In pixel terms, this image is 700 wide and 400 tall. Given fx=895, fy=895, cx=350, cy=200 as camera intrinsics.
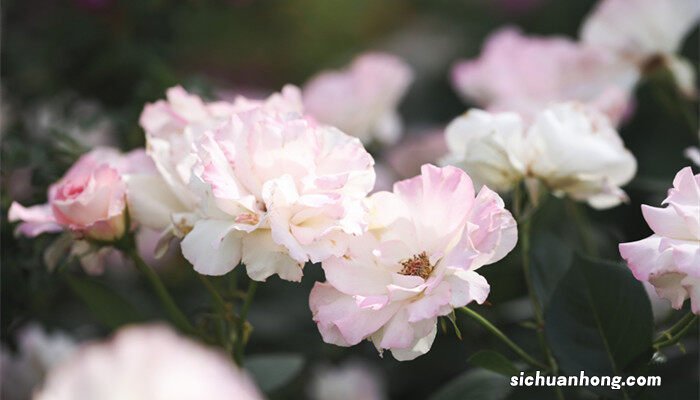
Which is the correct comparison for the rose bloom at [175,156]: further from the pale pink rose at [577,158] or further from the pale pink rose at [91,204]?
the pale pink rose at [577,158]

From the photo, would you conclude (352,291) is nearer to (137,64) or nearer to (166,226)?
(166,226)

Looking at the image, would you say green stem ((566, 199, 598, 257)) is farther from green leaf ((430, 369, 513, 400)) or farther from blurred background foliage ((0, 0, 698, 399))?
green leaf ((430, 369, 513, 400))

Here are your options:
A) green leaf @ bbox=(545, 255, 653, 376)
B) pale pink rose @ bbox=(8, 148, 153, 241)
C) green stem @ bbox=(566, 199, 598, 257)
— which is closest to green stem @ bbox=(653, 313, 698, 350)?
green leaf @ bbox=(545, 255, 653, 376)

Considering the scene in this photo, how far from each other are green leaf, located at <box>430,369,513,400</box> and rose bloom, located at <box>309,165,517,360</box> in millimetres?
101

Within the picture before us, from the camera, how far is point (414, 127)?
3.32 feet

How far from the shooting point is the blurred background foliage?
1.68ft

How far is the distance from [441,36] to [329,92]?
610 mm

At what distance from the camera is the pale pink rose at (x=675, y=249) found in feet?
1.07

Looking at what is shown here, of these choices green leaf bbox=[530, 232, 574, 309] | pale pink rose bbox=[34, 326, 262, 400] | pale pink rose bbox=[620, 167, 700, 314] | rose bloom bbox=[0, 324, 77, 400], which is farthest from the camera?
rose bloom bbox=[0, 324, 77, 400]

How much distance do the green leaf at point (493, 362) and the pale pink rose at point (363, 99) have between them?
30 centimetres

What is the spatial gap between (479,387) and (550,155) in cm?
12

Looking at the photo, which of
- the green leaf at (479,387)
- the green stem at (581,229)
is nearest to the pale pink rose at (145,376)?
the green leaf at (479,387)

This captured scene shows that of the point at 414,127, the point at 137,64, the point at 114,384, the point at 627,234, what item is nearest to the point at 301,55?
the point at 414,127

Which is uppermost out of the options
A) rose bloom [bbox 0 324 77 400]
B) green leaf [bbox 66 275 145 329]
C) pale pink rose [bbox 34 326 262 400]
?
pale pink rose [bbox 34 326 262 400]
